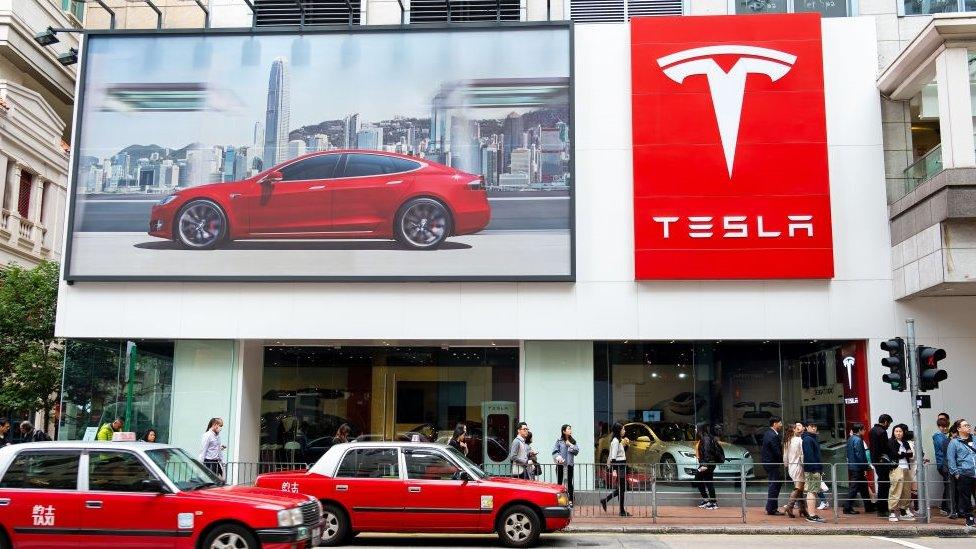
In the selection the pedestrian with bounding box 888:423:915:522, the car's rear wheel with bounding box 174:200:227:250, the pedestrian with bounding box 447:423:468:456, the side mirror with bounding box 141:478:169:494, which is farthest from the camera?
the car's rear wheel with bounding box 174:200:227:250

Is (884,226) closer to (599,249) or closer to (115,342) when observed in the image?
(599,249)

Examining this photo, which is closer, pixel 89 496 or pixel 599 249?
pixel 89 496

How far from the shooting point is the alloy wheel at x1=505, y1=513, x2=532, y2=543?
12.9 meters

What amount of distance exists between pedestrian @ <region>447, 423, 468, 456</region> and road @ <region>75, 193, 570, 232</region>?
4.61m

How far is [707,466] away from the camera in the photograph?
679 inches

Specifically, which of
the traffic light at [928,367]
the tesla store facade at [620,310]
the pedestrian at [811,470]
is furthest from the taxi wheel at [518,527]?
the traffic light at [928,367]

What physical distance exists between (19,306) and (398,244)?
51.7 feet

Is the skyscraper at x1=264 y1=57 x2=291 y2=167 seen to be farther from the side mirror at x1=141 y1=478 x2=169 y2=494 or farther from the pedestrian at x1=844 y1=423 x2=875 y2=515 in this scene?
the pedestrian at x1=844 y1=423 x2=875 y2=515

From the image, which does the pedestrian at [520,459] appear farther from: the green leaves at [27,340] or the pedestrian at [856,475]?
the green leaves at [27,340]

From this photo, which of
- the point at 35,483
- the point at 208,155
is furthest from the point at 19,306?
the point at 35,483

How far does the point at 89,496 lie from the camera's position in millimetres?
10148

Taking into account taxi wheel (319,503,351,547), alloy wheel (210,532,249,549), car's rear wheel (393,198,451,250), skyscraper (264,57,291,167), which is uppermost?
skyscraper (264,57,291,167)

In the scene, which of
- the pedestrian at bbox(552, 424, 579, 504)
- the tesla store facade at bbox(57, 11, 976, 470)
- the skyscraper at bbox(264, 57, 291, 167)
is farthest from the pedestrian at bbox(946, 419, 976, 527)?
the skyscraper at bbox(264, 57, 291, 167)

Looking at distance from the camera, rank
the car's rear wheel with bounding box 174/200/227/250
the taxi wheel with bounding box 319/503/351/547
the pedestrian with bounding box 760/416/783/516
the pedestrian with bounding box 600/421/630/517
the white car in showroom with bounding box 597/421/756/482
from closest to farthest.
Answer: the taxi wheel with bounding box 319/503/351/547
the pedestrian with bounding box 600/421/630/517
the pedestrian with bounding box 760/416/783/516
the white car in showroom with bounding box 597/421/756/482
the car's rear wheel with bounding box 174/200/227/250
